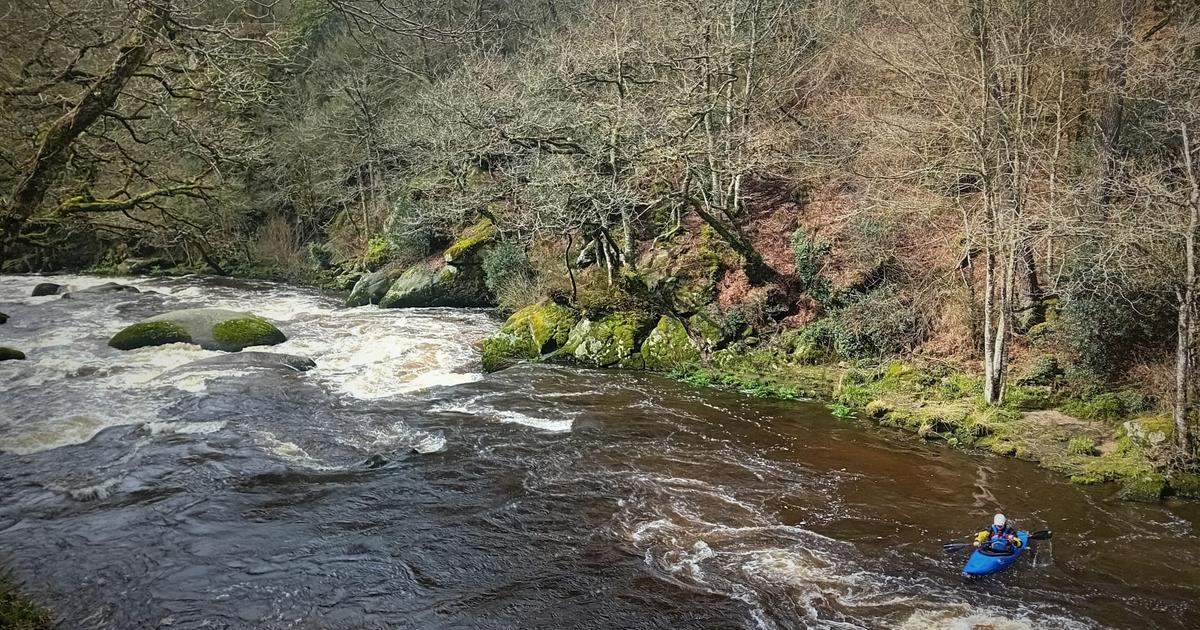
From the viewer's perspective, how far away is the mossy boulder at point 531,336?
663 inches

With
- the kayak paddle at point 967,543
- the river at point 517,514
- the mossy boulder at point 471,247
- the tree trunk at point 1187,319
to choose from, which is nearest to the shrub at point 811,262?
the river at point 517,514

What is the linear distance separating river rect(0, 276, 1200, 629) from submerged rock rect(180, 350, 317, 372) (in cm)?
63

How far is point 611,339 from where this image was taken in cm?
1681

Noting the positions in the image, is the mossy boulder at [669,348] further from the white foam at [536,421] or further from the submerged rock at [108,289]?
the submerged rock at [108,289]

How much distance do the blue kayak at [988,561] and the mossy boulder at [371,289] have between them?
807 inches

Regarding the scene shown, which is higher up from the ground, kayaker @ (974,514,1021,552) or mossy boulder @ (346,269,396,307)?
mossy boulder @ (346,269,396,307)

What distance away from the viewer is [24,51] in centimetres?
770

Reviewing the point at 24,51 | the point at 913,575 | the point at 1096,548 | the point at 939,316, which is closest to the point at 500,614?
the point at 913,575

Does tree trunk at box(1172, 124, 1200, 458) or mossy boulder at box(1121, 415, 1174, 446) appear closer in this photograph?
tree trunk at box(1172, 124, 1200, 458)

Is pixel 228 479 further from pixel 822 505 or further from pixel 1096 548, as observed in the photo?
pixel 1096 548

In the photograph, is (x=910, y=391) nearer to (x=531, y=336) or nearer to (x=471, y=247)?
(x=531, y=336)

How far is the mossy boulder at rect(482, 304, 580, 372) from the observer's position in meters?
16.8

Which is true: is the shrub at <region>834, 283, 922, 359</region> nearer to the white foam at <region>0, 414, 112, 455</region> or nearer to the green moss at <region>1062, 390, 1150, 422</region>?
the green moss at <region>1062, 390, 1150, 422</region>

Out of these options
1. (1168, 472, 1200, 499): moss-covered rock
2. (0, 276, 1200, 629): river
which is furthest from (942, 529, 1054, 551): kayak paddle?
(1168, 472, 1200, 499): moss-covered rock
